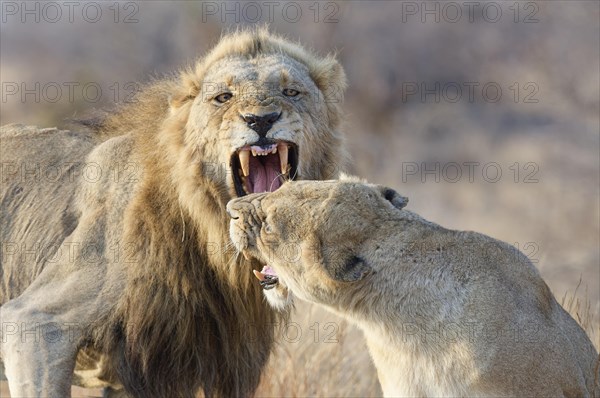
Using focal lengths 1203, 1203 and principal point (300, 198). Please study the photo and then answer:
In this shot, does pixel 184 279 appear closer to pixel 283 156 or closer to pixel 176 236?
pixel 176 236

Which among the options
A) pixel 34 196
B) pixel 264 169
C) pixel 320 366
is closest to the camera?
pixel 264 169

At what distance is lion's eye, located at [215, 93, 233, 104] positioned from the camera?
222 inches

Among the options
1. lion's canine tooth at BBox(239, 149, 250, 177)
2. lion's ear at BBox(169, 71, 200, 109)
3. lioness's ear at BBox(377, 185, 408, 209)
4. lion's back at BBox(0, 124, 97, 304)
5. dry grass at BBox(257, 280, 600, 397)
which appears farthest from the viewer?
dry grass at BBox(257, 280, 600, 397)

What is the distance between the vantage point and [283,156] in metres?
5.62

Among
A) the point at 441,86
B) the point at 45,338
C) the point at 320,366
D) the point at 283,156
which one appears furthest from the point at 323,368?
the point at 441,86

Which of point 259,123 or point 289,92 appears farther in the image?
point 289,92

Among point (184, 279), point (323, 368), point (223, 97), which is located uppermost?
point (223, 97)

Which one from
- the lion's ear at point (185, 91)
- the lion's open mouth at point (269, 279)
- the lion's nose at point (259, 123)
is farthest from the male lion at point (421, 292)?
the lion's ear at point (185, 91)

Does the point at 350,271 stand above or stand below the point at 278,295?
above

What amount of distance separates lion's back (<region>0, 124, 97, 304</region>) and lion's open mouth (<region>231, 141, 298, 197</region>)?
41.0 inches

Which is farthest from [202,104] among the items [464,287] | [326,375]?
[326,375]

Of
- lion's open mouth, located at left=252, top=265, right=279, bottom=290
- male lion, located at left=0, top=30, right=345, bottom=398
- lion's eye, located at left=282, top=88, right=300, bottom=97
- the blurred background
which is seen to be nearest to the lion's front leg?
male lion, located at left=0, top=30, right=345, bottom=398

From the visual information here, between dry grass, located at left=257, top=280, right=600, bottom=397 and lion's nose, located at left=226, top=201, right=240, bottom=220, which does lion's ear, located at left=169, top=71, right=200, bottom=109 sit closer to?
lion's nose, located at left=226, top=201, right=240, bottom=220

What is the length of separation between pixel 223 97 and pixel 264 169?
0.39 metres
